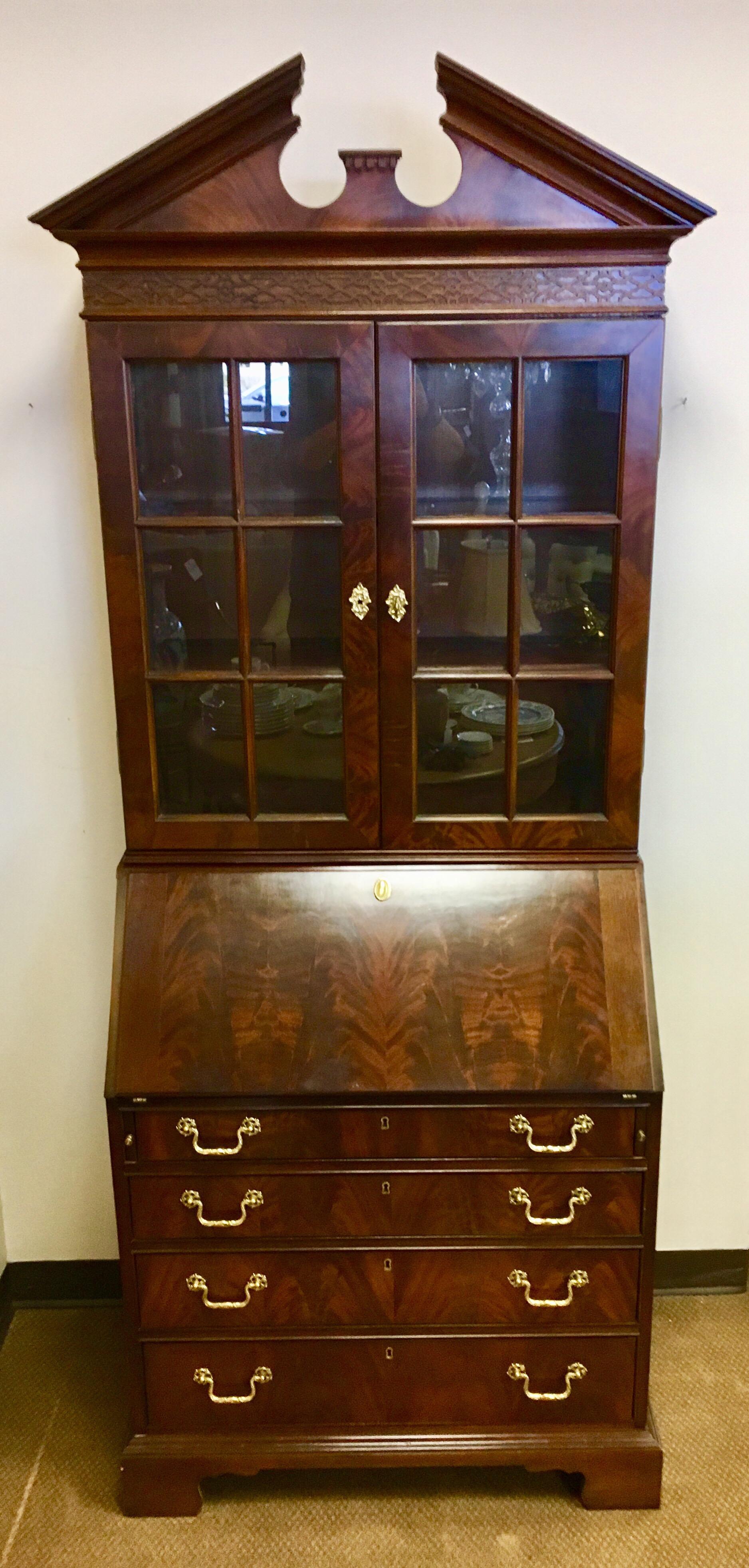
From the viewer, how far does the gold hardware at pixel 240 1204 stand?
5.46 feet

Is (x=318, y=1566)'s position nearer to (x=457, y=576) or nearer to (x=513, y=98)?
(x=457, y=576)

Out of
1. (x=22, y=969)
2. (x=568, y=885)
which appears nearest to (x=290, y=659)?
(x=568, y=885)

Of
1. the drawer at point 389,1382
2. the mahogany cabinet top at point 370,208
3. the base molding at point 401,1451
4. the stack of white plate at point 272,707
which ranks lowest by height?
the base molding at point 401,1451

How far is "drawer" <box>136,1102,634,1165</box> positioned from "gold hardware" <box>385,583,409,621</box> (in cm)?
74

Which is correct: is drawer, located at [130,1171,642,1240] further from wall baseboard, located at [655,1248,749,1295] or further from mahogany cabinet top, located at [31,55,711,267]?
mahogany cabinet top, located at [31,55,711,267]

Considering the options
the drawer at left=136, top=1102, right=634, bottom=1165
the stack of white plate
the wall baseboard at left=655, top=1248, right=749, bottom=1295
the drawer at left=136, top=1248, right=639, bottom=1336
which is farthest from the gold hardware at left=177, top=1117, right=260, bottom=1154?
the wall baseboard at left=655, top=1248, right=749, bottom=1295

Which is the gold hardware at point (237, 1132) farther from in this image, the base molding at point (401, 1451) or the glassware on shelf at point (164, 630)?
the glassware on shelf at point (164, 630)

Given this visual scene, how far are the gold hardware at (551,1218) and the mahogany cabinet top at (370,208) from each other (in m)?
1.36

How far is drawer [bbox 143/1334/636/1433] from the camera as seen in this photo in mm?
1708

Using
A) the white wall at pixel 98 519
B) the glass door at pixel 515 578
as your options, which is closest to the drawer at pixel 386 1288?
the white wall at pixel 98 519

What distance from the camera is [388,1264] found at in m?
1.69

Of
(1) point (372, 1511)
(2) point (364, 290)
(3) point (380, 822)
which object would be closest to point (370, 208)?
(2) point (364, 290)

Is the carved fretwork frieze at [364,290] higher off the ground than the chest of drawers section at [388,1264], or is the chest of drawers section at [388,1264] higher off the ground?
the carved fretwork frieze at [364,290]

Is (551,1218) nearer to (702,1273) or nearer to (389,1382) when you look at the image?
(389,1382)
